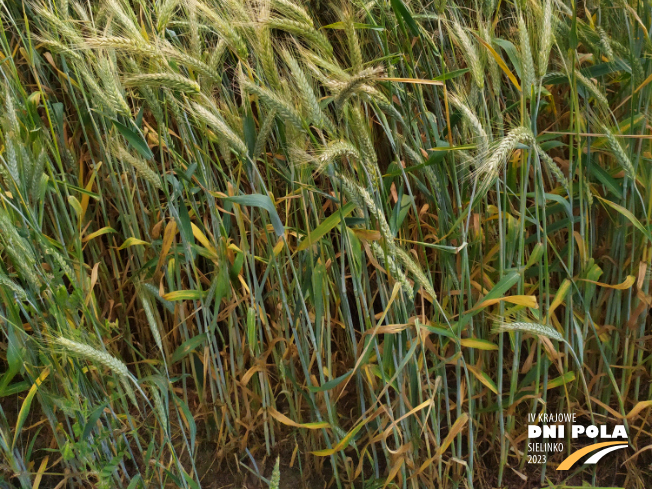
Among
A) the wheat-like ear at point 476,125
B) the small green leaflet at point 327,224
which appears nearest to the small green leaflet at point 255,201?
the small green leaflet at point 327,224

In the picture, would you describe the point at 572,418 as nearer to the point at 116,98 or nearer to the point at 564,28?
the point at 564,28

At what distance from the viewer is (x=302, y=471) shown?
145cm

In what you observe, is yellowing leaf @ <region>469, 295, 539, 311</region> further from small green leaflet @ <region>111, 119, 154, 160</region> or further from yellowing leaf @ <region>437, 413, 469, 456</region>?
small green leaflet @ <region>111, 119, 154, 160</region>

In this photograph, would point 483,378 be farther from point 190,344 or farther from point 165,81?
point 165,81

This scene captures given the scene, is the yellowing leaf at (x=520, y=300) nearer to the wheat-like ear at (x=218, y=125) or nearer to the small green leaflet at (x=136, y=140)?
the wheat-like ear at (x=218, y=125)

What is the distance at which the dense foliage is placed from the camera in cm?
106

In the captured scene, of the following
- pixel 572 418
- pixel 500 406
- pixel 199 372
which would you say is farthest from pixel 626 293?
pixel 199 372

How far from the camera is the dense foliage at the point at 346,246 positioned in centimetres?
106

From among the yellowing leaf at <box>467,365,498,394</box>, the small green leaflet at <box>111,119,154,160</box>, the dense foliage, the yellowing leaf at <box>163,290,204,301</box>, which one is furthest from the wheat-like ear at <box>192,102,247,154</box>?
the yellowing leaf at <box>467,365,498,394</box>

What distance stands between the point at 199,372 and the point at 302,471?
42 cm

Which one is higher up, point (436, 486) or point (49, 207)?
point (49, 207)

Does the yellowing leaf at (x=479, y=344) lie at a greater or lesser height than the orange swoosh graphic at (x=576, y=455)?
greater

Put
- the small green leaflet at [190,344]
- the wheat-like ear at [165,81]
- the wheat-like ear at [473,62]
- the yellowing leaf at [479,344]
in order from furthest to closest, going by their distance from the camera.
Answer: the small green leaflet at [190,344] → the yellowing leaf at [479,344] → the wheat-like ear at [473,62] → the wheat-like ear at [165,81]

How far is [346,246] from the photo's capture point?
4.25 feet
